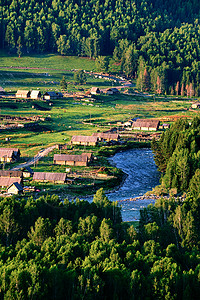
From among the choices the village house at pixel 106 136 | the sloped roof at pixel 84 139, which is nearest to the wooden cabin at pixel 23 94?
the village house at pixel 106 136

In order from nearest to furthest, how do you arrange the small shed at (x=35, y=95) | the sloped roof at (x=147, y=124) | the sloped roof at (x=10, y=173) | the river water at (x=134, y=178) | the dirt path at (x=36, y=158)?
1. the river water at (x=134, y=178)
2. the sloped roof at (x=10, y=173)
3. the dirt path at (x=36, y=158)
4. the sloped roof at (x=147, y=124)
5. the small shed at (x=35, y=95)

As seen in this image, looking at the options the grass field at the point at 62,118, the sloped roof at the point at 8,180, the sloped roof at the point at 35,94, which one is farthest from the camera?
the sloped roof at the point at 35,94

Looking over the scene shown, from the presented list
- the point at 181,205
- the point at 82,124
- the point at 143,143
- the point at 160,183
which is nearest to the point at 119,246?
the point at 181,205

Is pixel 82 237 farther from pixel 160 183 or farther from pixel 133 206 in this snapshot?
pixel 160 183

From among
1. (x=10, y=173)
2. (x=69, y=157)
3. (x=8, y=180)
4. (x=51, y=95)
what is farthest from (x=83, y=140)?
(x=51, y=95)

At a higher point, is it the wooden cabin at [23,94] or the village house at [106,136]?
the wooden cabin at [23,94]

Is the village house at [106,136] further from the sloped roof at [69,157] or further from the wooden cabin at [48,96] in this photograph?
the wooden cabin at [48,96]
